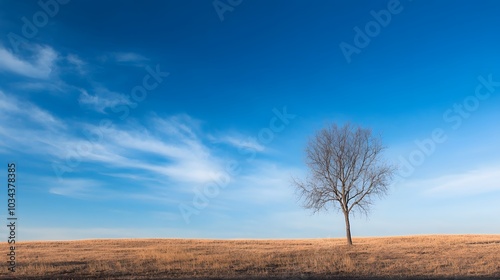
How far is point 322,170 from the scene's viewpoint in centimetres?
4081

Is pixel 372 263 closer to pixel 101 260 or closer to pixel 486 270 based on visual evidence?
pixel 486 270

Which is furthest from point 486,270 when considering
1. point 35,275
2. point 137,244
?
point 137,244

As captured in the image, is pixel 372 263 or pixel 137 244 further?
pixel 137 244

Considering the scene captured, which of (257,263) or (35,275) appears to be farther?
(257,263)

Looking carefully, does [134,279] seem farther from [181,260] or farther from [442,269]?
[442,269]

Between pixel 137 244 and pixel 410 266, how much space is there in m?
26.4

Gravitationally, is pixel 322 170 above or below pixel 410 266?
above

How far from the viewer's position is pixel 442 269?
24.7 meters

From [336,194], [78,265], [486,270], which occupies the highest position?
[336,194]

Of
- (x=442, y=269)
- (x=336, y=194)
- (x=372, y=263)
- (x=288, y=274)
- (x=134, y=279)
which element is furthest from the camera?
(x=336, y=194)

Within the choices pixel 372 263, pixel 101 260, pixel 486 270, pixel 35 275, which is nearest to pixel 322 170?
pixel 372 263

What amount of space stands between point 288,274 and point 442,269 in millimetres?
9129

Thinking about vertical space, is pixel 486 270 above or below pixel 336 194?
below

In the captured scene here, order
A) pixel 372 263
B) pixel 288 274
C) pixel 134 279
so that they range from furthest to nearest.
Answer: pixel 372 263
pixel 288 274
pixel 134 279
